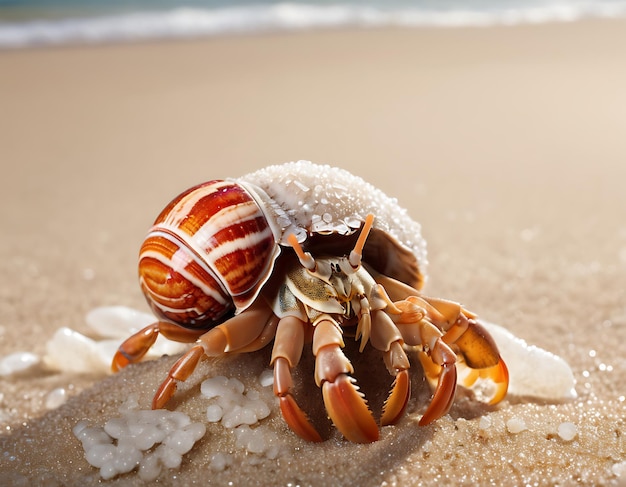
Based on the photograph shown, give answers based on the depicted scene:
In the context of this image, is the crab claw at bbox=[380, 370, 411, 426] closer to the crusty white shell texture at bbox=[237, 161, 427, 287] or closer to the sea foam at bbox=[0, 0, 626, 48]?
the crusty white shell texture at bbox=[237, 161, 427, 287]

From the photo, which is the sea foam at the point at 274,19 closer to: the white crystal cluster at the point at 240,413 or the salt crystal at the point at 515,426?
the white crystal cluster at the point at 240,413

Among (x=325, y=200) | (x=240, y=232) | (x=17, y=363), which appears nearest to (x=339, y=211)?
(x=325, y=200)

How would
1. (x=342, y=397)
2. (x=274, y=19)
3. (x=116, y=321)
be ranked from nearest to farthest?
(x=342, y=397) < (x=116, y=321) < (x=274, y=19)

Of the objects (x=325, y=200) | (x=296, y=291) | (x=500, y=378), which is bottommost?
(x=500, y=378)

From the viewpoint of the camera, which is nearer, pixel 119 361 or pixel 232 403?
pixel 232 403

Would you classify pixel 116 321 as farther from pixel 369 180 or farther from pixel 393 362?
pixel 369 180

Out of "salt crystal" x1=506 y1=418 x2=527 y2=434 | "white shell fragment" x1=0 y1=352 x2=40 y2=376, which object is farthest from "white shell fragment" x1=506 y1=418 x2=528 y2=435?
"white shell fragment" x1=0 y1=352 x2=40 y2=376
